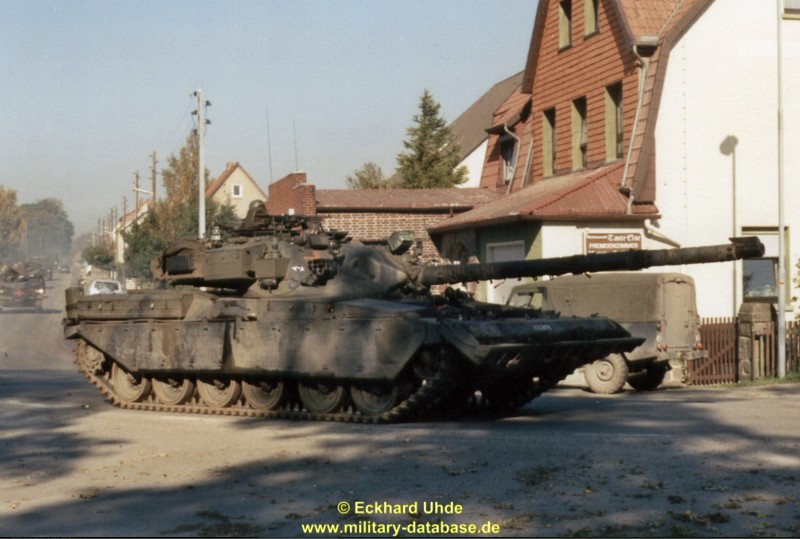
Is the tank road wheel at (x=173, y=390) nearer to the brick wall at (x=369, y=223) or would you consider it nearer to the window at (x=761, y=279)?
the brick wall at (x=369, y=223)

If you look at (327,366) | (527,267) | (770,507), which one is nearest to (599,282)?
(527,267)

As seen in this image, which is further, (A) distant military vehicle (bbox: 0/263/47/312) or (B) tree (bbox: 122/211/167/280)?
(A) distant military vehicle (bbox: 0/263/47/312)

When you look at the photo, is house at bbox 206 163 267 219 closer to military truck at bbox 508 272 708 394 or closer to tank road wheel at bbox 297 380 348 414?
military truck at bbox 508 272 708 394

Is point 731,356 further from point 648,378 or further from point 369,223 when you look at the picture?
point 369,223

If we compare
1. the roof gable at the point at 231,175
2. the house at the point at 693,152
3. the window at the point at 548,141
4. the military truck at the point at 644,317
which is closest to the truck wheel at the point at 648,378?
the military truck at the point at 644,317

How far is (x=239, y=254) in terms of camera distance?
1725 cm

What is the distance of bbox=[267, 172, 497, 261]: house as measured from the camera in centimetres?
3166

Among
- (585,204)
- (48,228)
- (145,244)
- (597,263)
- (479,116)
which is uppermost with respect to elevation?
(48,228)

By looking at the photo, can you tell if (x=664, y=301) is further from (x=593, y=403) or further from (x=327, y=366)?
(x=327, y=366)

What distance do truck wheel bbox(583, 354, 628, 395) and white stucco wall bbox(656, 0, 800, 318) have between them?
6.38m

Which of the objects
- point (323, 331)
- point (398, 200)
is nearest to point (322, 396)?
point (323, 331)

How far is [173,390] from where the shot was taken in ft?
59.6

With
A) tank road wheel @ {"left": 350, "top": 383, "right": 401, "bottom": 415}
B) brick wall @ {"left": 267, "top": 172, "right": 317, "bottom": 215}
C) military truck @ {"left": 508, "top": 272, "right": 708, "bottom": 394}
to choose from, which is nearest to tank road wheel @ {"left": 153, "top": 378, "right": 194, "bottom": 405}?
tank road wheel @ {"left": 350, "top": 383, "right": 401, "bottom": 415}

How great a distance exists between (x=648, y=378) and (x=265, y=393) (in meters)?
7.73
